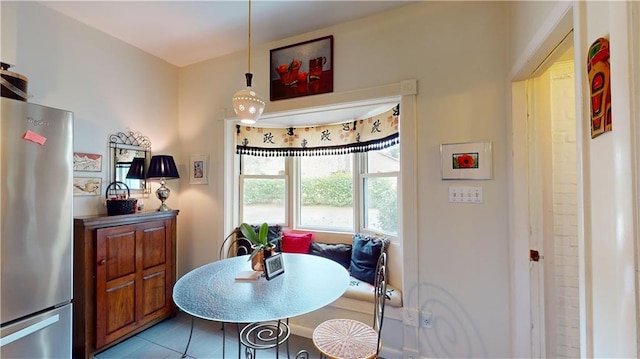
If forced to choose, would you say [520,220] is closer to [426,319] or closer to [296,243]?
[426,319]

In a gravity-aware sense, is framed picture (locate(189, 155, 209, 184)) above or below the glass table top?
above

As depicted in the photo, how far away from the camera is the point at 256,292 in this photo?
1.39 meters

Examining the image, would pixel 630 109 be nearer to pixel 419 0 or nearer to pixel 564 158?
pixel 564 158

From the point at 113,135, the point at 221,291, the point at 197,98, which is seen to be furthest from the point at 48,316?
the point at 197,98

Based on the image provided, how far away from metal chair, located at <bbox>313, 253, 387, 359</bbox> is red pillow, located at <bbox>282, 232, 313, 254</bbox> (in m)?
1.17

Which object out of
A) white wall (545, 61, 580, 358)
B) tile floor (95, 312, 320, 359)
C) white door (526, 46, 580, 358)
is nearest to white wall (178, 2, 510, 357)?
white door (526, 46, 580, 358)

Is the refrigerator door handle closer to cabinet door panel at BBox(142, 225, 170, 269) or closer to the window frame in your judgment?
cabinet door panel at BBox(142, 225, 170, 269)

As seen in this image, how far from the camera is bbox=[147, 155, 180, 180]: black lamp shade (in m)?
2.50

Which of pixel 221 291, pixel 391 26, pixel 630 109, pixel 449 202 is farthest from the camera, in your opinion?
pixel 391 26

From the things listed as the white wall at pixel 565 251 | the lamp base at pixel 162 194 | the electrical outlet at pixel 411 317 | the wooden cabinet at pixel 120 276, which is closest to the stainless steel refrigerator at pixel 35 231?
the wooden cabinet at pixel 120 276

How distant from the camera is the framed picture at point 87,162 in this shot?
2.14 m

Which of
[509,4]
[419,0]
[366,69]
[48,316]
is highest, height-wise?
[419,0]

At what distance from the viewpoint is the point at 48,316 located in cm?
152

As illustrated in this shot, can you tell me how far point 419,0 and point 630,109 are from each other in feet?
5.65
